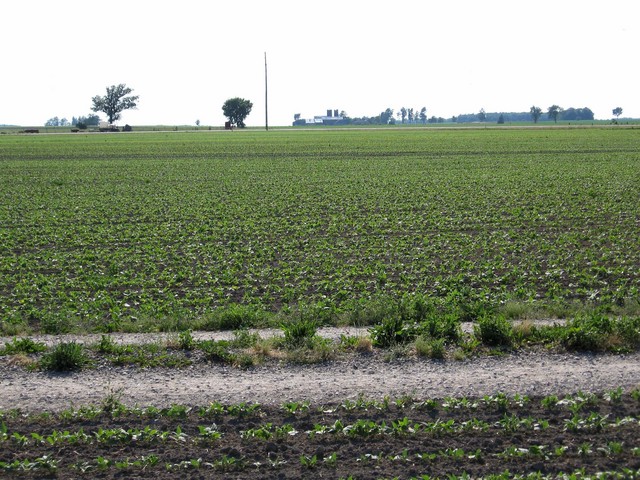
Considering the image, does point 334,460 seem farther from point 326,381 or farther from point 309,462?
point 326,381

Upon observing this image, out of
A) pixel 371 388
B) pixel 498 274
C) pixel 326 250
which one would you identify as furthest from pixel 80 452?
pixel 326 250

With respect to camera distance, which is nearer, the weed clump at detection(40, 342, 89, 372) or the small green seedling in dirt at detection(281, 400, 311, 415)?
the small green seedling in dirt at detection(281, 400, 311, 415)

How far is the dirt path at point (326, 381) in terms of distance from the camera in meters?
9.08

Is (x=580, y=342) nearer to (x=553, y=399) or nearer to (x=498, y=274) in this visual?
(x=553, y=399)

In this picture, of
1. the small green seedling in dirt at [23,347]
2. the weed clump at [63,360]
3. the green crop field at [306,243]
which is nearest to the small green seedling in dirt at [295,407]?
the weed clump at [63,360]

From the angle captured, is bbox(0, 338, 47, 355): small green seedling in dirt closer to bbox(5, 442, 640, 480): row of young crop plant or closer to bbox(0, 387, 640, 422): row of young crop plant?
bbox(0, 387, 640, 422): row of young crop plant

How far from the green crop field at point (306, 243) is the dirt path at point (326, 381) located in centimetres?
250

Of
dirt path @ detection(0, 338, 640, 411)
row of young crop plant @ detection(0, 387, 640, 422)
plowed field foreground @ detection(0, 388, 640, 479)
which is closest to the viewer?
plowed field foreground @ detection(0, 388, 640, 479)

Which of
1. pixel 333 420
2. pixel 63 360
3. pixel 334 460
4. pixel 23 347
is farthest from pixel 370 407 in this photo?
pixel 23 347

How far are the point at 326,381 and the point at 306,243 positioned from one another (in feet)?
36.0

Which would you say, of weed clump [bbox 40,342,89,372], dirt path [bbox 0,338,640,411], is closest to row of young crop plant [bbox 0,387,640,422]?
dirt path [bbox 0,338,640,411]

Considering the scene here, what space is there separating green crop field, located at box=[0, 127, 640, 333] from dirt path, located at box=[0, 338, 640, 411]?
98.5 inches

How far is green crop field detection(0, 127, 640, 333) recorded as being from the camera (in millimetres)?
14219

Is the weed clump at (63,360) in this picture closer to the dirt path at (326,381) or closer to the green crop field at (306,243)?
the dirt path at (326,381)
